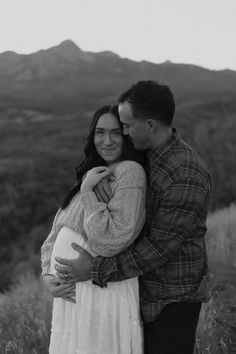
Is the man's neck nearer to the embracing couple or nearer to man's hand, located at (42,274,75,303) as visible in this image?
the embracing couple

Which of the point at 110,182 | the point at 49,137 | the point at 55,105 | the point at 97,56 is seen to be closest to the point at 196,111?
the point at 49,137

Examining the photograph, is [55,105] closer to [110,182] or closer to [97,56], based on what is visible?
[97,56]

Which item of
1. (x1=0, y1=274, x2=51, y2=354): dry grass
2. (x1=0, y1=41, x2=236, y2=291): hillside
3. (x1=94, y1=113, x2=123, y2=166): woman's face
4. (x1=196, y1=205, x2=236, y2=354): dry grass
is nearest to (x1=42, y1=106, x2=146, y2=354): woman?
(x1=94, y1=113, x2=123, y2=166): woman's face

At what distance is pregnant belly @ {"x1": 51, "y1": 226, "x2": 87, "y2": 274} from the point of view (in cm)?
255

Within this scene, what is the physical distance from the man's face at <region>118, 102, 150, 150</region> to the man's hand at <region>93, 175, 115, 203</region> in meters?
0.23

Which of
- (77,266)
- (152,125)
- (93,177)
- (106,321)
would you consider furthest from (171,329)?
(152,125)

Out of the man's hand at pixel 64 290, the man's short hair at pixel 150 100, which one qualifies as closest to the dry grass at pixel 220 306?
the man's hand at pixel 64 290

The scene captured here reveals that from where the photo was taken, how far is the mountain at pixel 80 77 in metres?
52.6

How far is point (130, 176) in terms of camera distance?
2.43m

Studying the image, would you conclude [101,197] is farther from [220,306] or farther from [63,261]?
[220,306]

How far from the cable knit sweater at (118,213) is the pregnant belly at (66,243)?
41 millimetres

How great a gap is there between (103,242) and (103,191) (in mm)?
271

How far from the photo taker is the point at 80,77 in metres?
69.3

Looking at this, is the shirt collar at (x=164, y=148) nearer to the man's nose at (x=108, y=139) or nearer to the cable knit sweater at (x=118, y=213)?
the cable knit sweater at (x=118, y=213)
